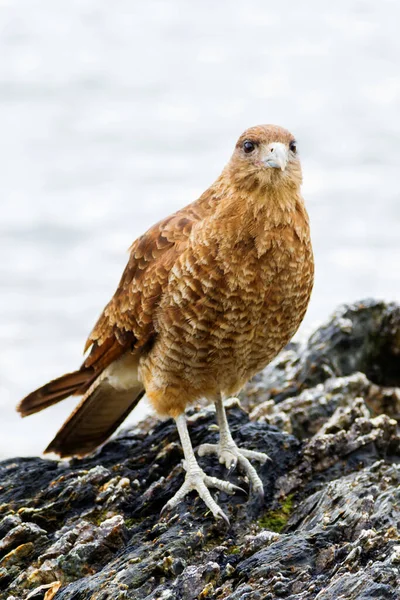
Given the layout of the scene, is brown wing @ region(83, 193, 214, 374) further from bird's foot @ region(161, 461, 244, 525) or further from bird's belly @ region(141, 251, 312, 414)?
bird's foot @ region(161, 461, 244, 525)

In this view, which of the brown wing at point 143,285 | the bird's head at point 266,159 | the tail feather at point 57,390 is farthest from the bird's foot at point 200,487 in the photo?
the bird's head at point 266,159

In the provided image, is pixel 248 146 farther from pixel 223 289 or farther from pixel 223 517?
pixel 223 517

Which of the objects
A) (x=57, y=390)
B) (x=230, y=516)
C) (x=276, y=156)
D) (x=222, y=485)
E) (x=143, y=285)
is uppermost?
(x=276, y=156)

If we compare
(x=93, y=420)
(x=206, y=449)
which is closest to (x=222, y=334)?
(x=206, y=449)

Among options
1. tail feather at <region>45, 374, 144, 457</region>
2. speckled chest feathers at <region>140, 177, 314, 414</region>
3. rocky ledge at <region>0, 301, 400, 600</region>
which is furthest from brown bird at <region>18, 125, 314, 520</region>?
tail feather at <region>45, 374, 144, 457</region>

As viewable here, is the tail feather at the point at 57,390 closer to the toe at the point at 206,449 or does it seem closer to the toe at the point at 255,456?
the toe at the point at 206,449
